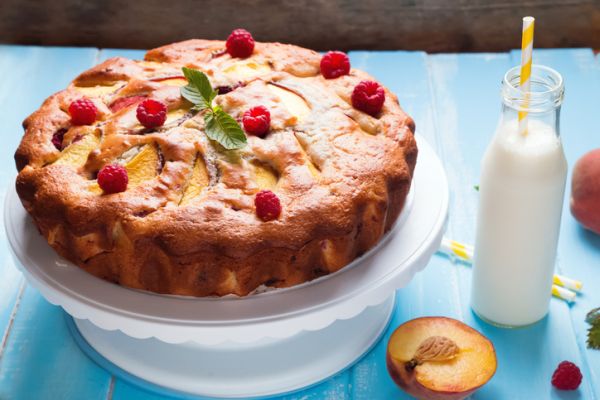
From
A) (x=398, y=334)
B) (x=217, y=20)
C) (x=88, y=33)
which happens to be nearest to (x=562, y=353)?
(x=398, y=334)

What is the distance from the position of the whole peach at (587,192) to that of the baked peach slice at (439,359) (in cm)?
61

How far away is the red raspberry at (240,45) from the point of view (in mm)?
2463

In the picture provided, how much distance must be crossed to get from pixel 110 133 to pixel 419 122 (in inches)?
46.8

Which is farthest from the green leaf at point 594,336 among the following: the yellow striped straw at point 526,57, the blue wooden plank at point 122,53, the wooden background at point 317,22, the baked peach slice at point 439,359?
the blue wooden plank at point 122,53

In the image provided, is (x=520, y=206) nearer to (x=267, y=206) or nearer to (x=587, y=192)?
(x=587, y=192)

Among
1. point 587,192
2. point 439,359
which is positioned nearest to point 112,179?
point 439,359

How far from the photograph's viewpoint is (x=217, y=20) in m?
3.59

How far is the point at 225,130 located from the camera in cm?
210

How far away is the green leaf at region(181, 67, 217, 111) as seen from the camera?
7.19 ft

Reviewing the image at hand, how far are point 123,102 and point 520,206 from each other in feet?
3.30

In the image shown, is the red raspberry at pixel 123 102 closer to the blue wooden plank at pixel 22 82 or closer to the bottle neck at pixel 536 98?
the blue wooden plank at pixel 22 82

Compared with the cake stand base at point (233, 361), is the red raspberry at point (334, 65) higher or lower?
higher

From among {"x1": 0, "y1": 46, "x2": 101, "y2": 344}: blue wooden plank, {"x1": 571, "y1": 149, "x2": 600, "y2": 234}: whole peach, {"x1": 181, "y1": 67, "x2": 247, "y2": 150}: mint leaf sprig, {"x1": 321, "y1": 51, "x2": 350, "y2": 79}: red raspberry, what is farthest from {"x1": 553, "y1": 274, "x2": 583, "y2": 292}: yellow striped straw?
{"x1": 0, "y1": 46, "x2": 101, "y2": 344}: blue wooden plank

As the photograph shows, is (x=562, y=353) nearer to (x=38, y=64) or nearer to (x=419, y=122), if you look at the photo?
(x=419, y=122)
